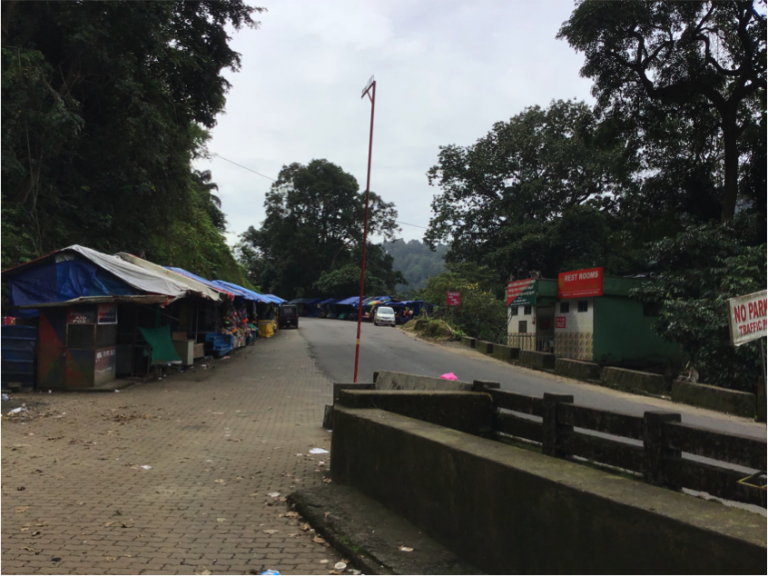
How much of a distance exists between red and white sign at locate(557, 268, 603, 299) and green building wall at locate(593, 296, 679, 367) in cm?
47

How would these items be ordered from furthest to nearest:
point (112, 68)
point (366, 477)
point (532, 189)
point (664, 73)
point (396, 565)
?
1. point (532, 189)
2. point (664, 73)
3. point (112, 68)
4. point (366, 477)
5. point (396, 565)

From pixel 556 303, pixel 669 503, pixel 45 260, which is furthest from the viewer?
pixel 556 303

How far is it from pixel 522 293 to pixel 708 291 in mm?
9268

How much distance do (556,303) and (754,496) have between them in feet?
74.3

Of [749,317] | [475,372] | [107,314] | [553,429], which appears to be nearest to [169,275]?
[107,314]

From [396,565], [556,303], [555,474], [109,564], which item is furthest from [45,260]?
Result: [556,303]

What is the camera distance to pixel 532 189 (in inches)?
1500

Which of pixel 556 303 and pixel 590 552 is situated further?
pixel 556 303

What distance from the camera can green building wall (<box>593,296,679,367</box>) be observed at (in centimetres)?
2216

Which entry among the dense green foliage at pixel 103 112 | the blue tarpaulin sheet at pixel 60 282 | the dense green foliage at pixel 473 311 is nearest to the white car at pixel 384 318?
the dense green foliage at pixel 473 311

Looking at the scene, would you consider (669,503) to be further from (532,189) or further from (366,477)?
(532,189)

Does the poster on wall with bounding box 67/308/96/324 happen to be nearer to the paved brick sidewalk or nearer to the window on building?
the paved brick sidewalk

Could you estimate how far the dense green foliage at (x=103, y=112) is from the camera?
48.7 feet

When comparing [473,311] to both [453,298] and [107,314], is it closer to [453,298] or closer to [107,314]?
[453,298]
